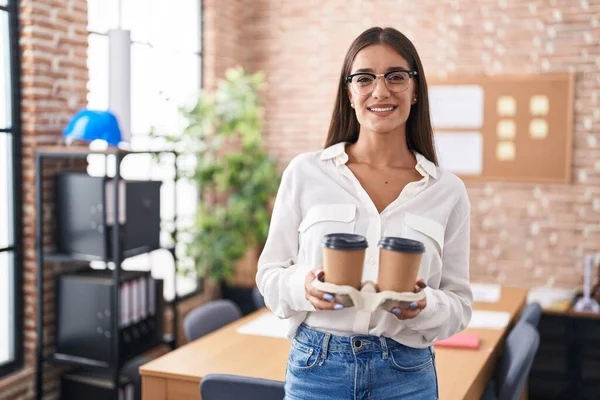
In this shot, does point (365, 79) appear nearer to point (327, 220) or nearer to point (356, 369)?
point (327, 220)

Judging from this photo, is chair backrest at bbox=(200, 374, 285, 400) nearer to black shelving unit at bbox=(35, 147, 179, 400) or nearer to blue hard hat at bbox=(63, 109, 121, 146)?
black shelving unit at bbox=(35, 147, 179, 400)

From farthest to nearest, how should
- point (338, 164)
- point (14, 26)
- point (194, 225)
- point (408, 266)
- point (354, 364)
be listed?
point (194, 225)
point (14, 26)
point (338, 164)
point (354, 364)
point (408, 266)

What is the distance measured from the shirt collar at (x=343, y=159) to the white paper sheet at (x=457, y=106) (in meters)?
3.48

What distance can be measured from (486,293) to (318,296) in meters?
2.68

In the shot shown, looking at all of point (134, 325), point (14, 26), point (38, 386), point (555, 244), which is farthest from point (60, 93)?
point (555, 244)

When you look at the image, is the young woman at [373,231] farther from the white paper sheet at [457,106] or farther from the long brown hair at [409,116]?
the white paper sheet at [457,106]

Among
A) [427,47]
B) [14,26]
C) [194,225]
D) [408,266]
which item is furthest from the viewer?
[427,47]

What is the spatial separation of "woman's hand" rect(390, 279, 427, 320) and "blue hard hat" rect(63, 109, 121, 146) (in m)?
2.28

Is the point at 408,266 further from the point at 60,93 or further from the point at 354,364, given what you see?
the point at 60,93

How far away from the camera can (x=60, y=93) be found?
3576mm

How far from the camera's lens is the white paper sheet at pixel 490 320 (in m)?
3.15

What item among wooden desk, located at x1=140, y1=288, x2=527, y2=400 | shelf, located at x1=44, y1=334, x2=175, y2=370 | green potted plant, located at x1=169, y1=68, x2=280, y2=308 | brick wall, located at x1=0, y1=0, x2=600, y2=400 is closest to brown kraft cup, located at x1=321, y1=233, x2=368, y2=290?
wooden desk, located at x1=140, y1=288, x2=527, y2=400

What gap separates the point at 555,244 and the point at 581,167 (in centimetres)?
57

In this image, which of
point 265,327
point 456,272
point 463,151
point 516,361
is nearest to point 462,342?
point 516,361
